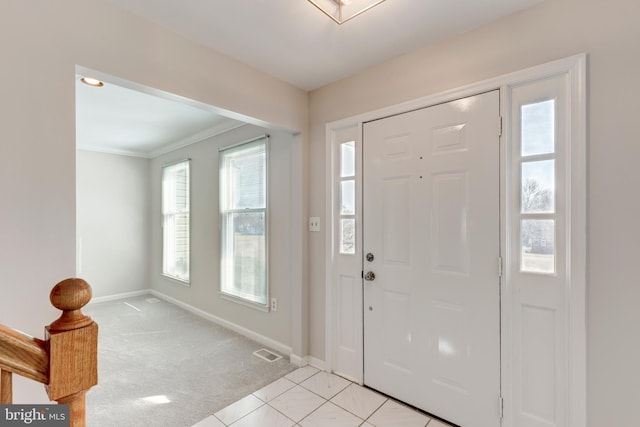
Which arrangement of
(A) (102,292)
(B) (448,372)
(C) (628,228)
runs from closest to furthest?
(C) (628,228), (B) (448,372), (A) (102,292)

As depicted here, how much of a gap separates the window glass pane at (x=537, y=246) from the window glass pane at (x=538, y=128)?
0.39 m

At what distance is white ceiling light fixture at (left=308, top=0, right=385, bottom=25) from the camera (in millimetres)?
1569

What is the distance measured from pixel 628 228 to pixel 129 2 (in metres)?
2.75

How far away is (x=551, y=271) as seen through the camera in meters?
1.54

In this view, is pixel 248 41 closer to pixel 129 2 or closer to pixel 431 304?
pixel 129 2

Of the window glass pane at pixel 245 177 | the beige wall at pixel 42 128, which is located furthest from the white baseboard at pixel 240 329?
the beige wall at pixel 42 128

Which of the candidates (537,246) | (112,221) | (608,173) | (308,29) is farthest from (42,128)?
(112,221)

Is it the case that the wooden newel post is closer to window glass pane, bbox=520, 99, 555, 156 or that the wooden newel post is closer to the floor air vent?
window glass pane, bbox=520, 99, 555, 156

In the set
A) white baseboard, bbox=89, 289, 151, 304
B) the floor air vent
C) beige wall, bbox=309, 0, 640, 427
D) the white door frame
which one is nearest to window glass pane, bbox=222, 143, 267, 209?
the floor air vent

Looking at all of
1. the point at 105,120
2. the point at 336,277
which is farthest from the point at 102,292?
the point at 336,277

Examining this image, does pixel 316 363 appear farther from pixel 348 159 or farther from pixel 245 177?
pixel 245 177

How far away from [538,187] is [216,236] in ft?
11.1

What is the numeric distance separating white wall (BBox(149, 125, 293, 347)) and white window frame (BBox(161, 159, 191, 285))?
0.32 ft

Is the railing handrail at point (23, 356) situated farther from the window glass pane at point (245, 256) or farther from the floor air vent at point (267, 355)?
Result: the window glass pane at point (245, 256)
